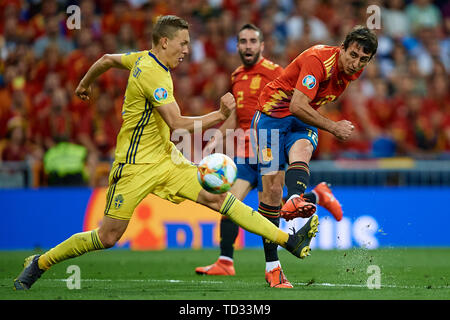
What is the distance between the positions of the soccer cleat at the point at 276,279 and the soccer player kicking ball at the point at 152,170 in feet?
2.47

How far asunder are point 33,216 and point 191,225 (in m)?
2.65

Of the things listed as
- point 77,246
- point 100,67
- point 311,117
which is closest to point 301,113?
point 311,117

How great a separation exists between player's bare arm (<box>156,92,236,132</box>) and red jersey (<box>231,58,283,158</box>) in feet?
9.46

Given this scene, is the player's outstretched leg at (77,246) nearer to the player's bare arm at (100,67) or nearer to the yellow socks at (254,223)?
the yellow socks at (254,223)

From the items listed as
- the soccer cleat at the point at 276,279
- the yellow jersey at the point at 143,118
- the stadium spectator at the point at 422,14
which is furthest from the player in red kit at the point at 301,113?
the stadium spectator at the point at 422,14

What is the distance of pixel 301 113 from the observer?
740 cm

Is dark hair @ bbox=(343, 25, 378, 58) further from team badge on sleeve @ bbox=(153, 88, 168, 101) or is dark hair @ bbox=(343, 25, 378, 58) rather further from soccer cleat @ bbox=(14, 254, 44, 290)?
soccer cleat @ bbox=(14, 254, 44, 290)

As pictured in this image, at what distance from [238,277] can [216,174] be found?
2389 mm

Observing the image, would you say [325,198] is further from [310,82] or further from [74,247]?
[74,247]

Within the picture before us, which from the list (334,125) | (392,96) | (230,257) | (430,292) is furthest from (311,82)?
(392,96)

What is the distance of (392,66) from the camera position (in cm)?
1692

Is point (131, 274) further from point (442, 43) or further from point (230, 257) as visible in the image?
point (442, 43)

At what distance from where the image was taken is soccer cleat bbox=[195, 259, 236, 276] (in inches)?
366

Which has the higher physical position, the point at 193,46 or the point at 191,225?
the point at 193,46
